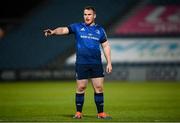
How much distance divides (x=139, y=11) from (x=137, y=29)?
0.86m

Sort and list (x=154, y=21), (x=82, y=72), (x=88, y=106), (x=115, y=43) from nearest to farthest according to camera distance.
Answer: (x=82, y=72) → (x=88, y=106) → (x=115, y=43) → (x=154, y=21)

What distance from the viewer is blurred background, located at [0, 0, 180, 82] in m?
27.2

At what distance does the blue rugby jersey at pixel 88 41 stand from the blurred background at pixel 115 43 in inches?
599

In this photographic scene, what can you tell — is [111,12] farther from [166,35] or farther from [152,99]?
[152,99]

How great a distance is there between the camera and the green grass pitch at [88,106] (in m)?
11.8

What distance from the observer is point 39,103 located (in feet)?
51.9

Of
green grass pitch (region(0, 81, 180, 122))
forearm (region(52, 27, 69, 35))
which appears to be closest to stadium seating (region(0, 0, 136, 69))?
green grass pitch (region(0, 81, 180, 122))

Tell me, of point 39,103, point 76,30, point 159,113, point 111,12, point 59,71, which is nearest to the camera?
point 76,30

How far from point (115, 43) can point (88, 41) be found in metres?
16.2

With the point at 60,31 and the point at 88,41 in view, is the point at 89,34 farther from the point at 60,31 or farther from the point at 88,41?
the point at 60,31

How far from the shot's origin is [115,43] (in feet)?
91.1

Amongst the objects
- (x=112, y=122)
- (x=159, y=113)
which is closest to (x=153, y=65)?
(x=159, y=113)

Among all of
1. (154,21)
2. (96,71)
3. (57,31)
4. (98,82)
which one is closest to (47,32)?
(57,31)

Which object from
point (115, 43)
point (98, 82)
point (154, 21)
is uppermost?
point (154, 21)
